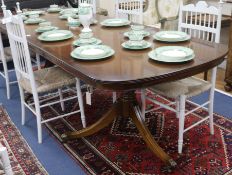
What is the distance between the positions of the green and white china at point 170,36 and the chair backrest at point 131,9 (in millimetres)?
899

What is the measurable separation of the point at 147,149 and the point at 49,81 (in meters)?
0.93

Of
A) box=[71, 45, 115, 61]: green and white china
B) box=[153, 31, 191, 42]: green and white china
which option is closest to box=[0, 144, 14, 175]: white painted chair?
box=[71, 45, 115, 61]: green and white china

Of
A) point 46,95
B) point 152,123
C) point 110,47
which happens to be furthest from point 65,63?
point 46,95

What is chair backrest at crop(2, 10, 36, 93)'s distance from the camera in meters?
2.12

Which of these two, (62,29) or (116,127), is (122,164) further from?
(62,29)

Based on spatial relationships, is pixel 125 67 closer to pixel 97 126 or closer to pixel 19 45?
pixel 97 126

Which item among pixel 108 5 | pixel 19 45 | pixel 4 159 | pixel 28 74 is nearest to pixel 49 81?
pixel 28 74

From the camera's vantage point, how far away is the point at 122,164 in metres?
2.11

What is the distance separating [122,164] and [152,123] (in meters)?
0.61

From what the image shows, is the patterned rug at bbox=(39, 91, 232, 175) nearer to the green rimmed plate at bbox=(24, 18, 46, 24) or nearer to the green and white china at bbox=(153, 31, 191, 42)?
the green and white china at bbox=(153, 31, 191, 42)

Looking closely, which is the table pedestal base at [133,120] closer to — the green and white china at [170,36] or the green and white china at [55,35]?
the green and white china at [170,36]

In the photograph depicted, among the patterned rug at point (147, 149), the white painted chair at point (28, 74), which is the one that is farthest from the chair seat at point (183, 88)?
the white painted chair at point (28, 74)

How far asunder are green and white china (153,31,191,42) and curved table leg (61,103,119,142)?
604mm

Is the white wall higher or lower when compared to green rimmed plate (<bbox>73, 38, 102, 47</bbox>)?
higher
